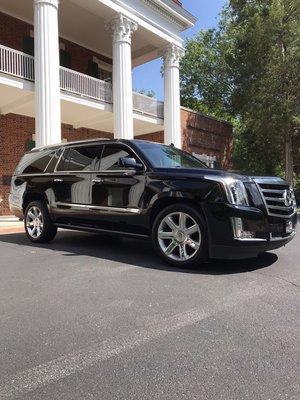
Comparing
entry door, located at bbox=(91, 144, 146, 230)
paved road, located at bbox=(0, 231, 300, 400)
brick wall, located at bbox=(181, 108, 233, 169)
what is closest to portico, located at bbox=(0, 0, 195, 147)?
brick wall, located at bbox=(181, 108, 233, 169)

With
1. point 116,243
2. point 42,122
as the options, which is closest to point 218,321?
point 116,243

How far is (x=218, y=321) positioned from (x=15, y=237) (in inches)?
249

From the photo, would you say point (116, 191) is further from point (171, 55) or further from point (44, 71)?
point (171, 55)

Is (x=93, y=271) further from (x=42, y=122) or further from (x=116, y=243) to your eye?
(x=42, y=122)

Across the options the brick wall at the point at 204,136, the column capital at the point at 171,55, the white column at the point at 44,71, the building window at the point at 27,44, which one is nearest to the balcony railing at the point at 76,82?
the white column at the point at 44,71

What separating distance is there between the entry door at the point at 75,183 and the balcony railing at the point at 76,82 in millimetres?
7560

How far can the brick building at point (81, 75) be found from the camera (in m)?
14.3

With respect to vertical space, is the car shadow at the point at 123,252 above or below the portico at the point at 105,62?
below

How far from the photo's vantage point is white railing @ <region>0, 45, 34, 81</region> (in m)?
14.2

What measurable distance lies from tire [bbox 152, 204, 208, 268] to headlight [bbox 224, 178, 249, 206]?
0.49m

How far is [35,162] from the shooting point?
8.59 m

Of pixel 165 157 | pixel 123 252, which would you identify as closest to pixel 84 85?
pixel 165 157

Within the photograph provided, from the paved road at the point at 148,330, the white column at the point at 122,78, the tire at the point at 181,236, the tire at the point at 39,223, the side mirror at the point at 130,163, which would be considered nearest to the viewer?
the paved road at the point at 148,330

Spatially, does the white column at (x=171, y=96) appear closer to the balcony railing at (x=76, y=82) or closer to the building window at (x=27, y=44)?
the balcony railing at (x=76, y=82)
